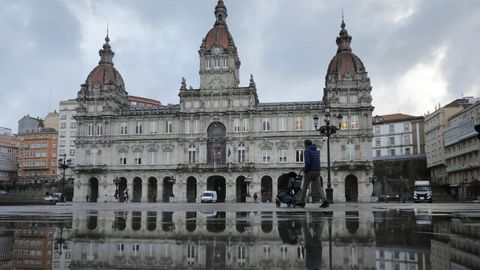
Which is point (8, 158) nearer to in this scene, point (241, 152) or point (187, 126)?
point (187, 126)

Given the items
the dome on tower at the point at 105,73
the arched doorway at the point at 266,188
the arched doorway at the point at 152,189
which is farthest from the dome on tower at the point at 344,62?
the dome on tower at the point at 105,73

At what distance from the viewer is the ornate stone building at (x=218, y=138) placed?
6203 centimetres

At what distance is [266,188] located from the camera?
6444 cm

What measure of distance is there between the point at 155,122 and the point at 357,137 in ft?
98.4

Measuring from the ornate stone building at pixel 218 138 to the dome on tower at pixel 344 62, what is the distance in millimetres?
146

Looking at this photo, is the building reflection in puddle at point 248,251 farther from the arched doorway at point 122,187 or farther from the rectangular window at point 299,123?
the arched doorway at point 122,187

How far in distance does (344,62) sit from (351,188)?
1846 centimetres

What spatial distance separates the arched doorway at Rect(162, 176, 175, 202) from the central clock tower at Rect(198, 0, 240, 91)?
14815mm

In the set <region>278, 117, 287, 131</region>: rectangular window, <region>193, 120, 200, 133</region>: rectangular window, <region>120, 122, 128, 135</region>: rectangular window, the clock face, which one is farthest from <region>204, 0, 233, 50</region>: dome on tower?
<region>120, 122, 128, 135</region>: rectangular window

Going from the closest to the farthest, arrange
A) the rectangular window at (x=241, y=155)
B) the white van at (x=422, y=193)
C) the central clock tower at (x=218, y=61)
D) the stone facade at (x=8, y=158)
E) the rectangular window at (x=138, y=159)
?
the white van at (x=422, y=193)
the rectangular window at (x=241, y=155)
the central clock tower at (x=218, y=61)
the rectangular window at (x=138, y=159)
the stone facade at (x=8, y=158)

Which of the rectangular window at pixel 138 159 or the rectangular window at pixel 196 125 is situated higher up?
the rectangular window at pixel 196 125

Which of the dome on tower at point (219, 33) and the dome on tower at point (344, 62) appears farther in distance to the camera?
the dome on tower at point (219, 33)

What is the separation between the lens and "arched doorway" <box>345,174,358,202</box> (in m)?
62.6

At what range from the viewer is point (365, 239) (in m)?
5.87
